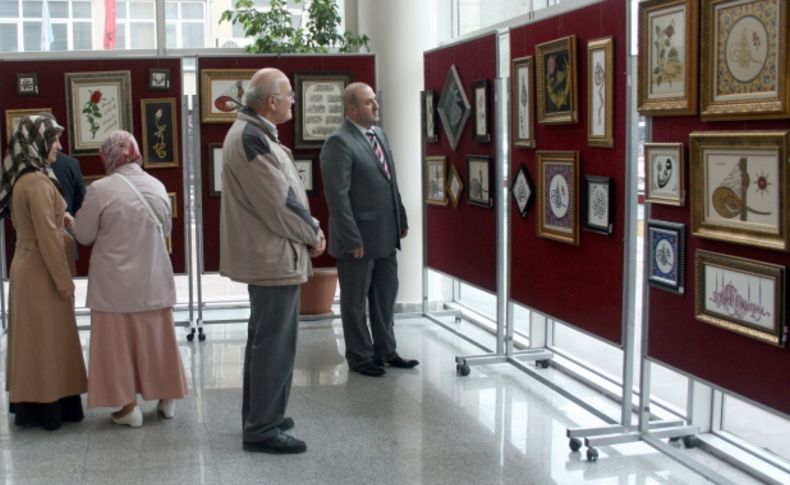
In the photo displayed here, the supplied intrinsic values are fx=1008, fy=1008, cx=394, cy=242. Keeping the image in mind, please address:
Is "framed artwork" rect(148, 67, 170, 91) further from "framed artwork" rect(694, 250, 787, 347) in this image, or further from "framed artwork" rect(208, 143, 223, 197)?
"framed artwork" rect(694, 250, 787, 347)

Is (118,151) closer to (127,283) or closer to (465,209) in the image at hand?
(127,283)

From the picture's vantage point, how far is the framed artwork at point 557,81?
4.93 m

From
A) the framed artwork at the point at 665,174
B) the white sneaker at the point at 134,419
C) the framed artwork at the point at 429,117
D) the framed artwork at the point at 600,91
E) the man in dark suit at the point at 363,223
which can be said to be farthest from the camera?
the framed artwork at the point at 429,117

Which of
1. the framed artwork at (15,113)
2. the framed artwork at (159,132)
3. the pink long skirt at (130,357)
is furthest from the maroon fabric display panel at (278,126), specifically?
the pink long skirt at (130,357)

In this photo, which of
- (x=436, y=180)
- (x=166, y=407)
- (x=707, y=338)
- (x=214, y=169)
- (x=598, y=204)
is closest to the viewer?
(x=707, y=338)

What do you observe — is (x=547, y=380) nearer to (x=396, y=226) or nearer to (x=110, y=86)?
(x=396, y=226)

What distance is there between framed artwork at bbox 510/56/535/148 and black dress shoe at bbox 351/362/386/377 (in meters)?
1.58

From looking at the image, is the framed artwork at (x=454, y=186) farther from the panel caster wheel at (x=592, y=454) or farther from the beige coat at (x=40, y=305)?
the beige coat at (x=40, y=305)

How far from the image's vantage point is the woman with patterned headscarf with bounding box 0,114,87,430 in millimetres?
4812

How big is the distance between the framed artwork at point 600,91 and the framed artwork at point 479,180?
52.4 inches

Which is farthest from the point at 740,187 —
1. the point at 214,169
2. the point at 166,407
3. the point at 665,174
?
the point at 214,169

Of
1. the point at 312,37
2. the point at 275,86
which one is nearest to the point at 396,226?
the point at 275,86

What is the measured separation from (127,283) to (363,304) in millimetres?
1671

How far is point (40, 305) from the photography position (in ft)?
16.1
